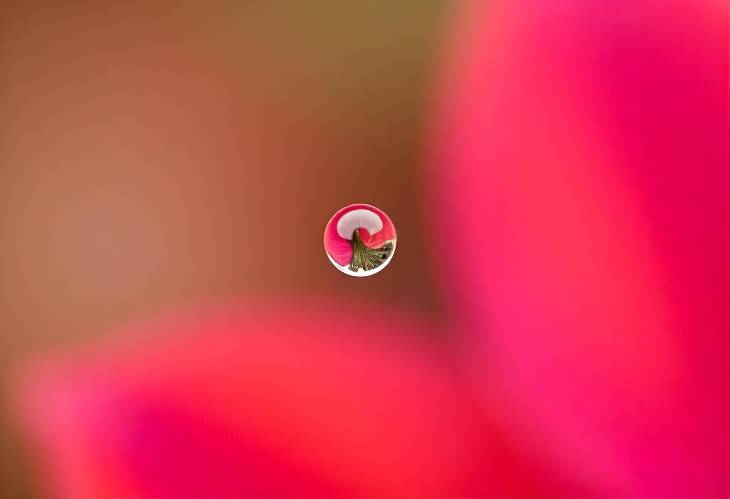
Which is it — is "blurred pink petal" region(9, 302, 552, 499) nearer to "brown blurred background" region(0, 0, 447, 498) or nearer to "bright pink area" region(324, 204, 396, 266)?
"brown blurred background" region(0, 0, 447, 498)

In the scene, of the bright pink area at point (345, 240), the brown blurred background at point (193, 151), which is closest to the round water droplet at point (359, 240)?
the bright pink area at point (345, 240)

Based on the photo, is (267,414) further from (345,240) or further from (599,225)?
(599,225)

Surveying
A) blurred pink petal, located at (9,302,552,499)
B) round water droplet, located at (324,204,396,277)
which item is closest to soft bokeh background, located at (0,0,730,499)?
blurred pink petal, located at (9,302,552,499)

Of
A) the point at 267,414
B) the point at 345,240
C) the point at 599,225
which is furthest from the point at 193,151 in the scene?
the point at 599,225

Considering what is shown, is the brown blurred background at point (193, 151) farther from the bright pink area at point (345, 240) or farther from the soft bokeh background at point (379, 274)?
the bright pink area at point (345, 240)

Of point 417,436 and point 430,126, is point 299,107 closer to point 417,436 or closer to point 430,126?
point 430,126

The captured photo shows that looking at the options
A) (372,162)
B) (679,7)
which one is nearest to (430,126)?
(372,162)
